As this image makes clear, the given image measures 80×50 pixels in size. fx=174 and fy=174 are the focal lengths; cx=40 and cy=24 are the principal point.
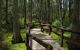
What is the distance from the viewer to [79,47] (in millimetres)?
1529

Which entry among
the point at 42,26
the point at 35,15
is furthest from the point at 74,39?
the point at 35,15

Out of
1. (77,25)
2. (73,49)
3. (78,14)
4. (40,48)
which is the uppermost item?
(78,14)

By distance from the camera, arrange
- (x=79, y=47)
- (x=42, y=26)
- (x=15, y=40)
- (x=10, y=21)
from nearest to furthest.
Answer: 1. (x=79, y=47)
2. (x=42, y=26)
3. (x=15, y=40)
4. (x=10, y=21)

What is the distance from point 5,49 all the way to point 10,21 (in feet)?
51.7

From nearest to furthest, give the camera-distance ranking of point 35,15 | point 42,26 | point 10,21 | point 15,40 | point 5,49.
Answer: point 5,49, point 42,26, point 15,40, point 10,21, point 35,15

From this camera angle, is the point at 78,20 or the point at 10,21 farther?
the point at 10,21

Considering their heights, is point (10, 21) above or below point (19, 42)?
above

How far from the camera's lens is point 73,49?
1.55m

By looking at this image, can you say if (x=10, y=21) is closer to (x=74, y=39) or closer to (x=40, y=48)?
(x=40, y=48)

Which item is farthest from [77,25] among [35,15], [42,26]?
[35,15]

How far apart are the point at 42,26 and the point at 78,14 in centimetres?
1456

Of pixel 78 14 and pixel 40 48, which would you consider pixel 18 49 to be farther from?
pixel 78 14

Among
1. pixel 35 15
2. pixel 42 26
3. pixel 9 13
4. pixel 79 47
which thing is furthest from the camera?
pixel 35 15

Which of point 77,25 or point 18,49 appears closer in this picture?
point 77,25
